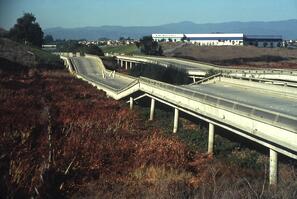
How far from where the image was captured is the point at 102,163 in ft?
83.0

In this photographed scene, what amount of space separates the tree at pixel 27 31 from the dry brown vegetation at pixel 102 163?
98.3 m

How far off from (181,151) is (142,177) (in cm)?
611

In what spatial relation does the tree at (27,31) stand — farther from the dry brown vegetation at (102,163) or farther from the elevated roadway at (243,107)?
the dry brown vegetation at (102,163)

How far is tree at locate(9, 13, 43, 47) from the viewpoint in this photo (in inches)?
5369

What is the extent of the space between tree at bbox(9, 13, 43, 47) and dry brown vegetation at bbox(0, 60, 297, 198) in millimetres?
98277

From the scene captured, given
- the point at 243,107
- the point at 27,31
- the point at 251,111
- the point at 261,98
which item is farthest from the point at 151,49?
the point at 251,111

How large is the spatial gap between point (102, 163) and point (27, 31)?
395ft

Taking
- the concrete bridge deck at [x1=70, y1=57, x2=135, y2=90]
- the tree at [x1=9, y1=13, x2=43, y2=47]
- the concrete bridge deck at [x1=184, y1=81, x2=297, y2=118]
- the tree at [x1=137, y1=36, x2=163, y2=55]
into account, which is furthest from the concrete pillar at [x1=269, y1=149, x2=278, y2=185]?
the tree at [x1=137, y1=36, x2=163, y2=55]

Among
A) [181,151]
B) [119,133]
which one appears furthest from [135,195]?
[119,133]

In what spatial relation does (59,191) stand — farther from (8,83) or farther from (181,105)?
(8,83)

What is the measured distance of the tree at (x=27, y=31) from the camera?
447ft

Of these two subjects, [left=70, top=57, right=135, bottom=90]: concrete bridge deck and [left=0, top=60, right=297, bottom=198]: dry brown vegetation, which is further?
[left=70, top=57, right=135, bottom=90]: concrete bridge deck

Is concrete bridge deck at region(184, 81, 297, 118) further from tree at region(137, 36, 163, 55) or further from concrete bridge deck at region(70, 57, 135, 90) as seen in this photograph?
tree at region(137, 36, 163, 55)

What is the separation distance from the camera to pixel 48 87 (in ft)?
188
